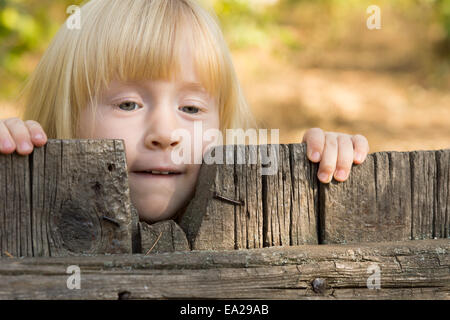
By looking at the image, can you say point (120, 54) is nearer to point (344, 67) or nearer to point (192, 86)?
point (192, 86)

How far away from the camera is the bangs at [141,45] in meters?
2.36

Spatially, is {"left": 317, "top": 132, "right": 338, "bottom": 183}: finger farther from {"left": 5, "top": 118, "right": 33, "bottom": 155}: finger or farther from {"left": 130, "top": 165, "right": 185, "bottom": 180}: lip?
{"left": 5, "top": 118, "right": 33, "bottom": 155}: finger

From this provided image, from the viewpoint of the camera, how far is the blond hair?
7.75 feet

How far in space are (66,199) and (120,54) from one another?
855mm

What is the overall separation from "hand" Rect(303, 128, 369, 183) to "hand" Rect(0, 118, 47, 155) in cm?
89

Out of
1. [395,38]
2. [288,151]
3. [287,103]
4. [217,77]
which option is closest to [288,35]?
[287,103]

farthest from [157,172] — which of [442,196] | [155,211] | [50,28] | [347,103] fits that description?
[347,103]

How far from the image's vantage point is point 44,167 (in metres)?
1.72

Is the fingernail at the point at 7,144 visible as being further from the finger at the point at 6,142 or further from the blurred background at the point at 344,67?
the blurred background at the point at 344,67

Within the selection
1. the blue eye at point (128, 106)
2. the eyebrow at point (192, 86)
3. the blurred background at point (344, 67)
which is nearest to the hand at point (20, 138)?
the blue eye at point (128, 106)

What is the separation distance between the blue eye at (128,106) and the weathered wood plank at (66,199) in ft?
2.01

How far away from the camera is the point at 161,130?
2.27 meters

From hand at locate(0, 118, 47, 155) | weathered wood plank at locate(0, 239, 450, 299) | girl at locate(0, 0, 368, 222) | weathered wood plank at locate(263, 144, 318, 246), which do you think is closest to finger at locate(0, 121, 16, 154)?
hand at locate(0, 118, 47, 155)

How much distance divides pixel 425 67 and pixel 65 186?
14246 millimetres
